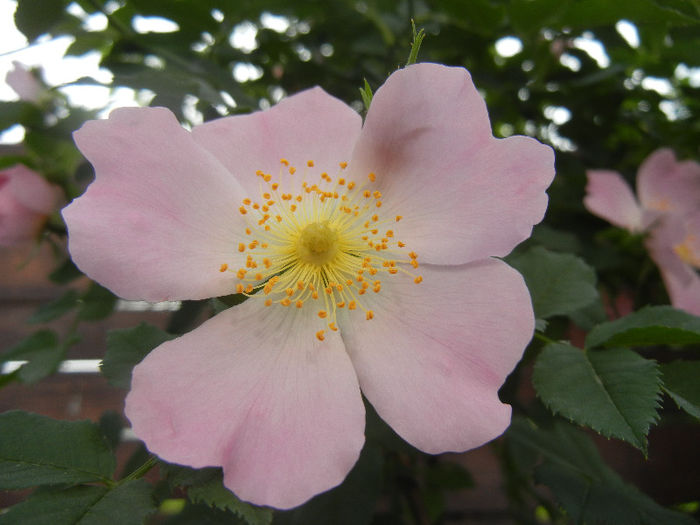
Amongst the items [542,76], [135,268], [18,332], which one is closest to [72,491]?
[135,268]

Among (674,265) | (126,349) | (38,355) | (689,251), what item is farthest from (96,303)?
(689,251)

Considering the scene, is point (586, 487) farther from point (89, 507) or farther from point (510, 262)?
point (89, 507)

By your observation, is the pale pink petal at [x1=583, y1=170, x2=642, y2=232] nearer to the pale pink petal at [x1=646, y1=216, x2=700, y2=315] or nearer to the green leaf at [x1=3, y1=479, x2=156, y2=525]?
the pale pink petal at [x1=646, y1=216, x2=700, y2=315]

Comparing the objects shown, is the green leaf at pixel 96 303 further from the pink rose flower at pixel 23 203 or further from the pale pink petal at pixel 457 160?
the pale pink petal at pixel 457 160

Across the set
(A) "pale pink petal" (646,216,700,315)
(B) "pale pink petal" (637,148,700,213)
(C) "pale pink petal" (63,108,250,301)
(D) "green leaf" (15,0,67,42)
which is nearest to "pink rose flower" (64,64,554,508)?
(C) "pale pink petal" (63,108,250,301)

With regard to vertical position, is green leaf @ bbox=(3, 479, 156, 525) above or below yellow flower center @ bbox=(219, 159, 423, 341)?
below

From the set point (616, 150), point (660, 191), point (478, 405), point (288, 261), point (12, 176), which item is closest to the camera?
point (478, 405)

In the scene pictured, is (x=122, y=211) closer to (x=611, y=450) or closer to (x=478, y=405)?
(x=478, y=405)
